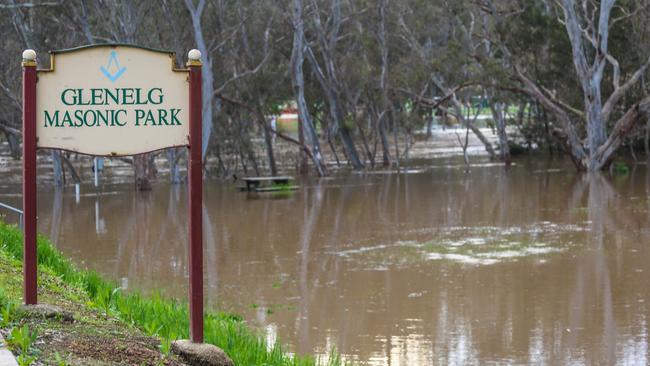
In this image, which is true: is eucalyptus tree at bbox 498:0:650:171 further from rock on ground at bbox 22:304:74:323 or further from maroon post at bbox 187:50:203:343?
rock on ground at bbox 22:304:74:323

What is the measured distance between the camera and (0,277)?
8938 mm

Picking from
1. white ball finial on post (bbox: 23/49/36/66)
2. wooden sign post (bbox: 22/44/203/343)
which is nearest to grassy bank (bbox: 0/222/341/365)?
wooden sign post (bbox: 22/44/203/343)

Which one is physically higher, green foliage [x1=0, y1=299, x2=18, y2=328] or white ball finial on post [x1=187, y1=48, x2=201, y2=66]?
white ball finial on post [x1=187, y1=48, x2=201, y2=66]

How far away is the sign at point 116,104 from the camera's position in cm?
716

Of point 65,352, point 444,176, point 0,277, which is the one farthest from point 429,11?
point 65,352

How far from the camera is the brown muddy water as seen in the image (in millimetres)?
11273

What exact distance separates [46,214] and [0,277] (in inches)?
707

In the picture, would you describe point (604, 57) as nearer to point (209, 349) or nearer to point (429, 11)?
point (429, 11)

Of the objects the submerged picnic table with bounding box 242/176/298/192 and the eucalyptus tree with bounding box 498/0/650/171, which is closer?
the submerged picnic table with bounding box 242/176/298/192

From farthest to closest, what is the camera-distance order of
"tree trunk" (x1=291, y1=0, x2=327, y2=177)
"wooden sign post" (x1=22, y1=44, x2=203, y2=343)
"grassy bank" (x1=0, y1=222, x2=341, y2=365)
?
1. "tree trunk" (x1=291, y1=0, x2=327, y2=177)
2. "grassy bank" (x1=0, y1=222, x2=341, y2=365)
3. "wooden sign post" (x1=22, y1=44, x2=203, y2=343)

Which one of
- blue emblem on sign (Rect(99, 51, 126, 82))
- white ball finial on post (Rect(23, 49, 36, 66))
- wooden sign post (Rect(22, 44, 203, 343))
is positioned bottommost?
wooden sign post (Rect(22, 44, 203, 343))

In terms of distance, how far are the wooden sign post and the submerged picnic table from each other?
23869 millimetres

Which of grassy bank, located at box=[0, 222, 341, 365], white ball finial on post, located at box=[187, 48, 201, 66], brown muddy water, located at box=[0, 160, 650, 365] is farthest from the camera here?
brown muddy water, located at box=[0, 160, 650, 365]

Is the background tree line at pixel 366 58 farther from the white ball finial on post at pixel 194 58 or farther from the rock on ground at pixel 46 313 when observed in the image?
the white ball finial on post at pixel 194 58
